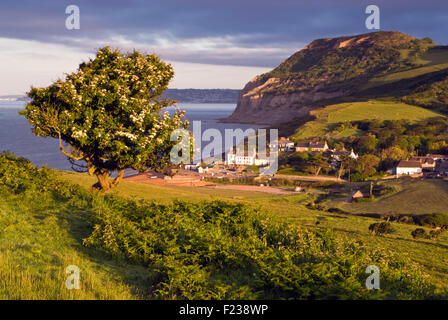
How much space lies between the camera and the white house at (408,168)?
2992 inches

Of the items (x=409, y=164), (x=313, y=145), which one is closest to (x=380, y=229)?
(x=409, y=164)

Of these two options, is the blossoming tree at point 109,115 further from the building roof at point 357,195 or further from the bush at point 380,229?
the building roof at point 357,195

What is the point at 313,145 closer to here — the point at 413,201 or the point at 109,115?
the point at 413,201

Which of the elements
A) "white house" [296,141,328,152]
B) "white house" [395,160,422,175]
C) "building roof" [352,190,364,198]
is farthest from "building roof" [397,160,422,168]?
"building roof" [352,190,364,198]

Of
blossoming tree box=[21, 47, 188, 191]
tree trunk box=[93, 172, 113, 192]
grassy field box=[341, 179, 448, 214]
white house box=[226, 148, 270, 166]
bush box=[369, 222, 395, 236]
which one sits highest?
blossoming tree box=[21, 47, 188, 191]

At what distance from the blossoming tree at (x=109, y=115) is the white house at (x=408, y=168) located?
70454 mm

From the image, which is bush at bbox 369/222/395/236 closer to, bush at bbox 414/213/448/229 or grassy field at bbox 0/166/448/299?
grassy field at bbox 0/166/448/299

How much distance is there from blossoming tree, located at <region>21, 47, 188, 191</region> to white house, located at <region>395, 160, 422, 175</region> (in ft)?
231

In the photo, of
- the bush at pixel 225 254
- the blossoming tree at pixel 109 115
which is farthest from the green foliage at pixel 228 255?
the blossoming tree at pixel 109 115

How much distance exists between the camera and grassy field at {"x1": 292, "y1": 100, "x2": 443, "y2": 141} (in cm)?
11891

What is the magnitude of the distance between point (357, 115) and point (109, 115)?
123m

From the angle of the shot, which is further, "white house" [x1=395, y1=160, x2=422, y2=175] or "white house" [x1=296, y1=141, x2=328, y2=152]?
"white house" [x1=296, y1=141, x2=328, y2=152]

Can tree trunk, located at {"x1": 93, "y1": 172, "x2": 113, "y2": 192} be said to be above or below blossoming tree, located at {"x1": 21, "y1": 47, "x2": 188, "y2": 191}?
below
